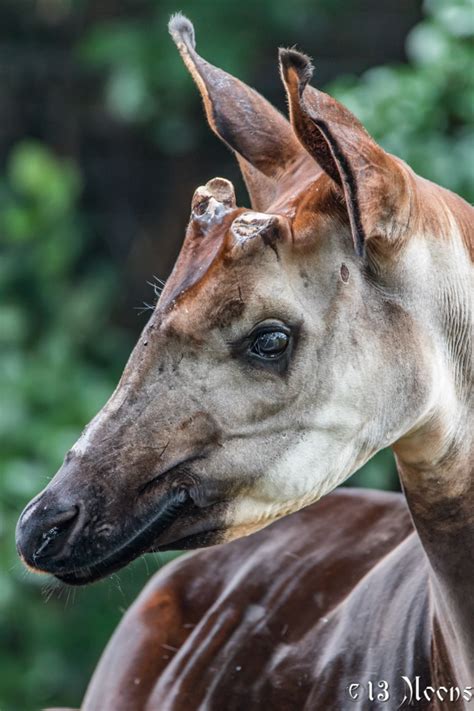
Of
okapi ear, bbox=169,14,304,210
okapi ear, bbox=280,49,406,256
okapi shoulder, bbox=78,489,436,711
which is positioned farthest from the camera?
okapi shoulder, bbox=78,489,436,711

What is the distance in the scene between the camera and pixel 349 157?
188 cm

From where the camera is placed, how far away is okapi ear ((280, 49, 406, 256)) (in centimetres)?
188

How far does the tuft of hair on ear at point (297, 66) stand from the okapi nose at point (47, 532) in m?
0.65

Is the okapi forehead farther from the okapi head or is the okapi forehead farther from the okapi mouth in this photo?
the okapi mouth

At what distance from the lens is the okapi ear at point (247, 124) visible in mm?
2297

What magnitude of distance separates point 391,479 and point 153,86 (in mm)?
2616

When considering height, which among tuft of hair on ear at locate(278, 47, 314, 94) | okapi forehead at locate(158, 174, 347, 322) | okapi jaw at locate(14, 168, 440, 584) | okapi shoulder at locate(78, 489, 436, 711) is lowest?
okapi shoulder at locate(78, 489, 436, 711)

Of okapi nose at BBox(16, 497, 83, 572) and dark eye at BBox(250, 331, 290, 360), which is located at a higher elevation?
dark eye at BBox(250, 331, 290, 360)

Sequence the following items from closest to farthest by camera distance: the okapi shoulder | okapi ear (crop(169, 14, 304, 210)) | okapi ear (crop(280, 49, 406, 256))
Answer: okapi ear (crop(280, 49, 406, 256)), okapi ear (crop(169, 14, 304, 210)), the okapi shoulder

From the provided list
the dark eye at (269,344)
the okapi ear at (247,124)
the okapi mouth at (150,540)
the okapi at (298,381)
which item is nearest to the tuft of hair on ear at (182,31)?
the okapi ear at (247,124)

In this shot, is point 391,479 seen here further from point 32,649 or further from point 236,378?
point 236,378

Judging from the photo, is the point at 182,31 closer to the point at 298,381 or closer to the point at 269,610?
the point at 298,381

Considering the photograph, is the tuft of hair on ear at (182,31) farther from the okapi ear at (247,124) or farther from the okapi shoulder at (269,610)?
the okapi shoulder at (269,610)

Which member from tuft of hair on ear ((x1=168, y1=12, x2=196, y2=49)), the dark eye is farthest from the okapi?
tuft of hair on ear ((x1=168, y1=12, x2=196, y2=49))
